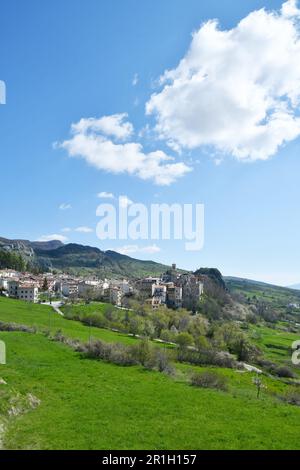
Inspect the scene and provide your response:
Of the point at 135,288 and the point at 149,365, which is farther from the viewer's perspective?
the point at 135,288

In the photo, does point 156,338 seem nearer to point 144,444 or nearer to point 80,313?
point 80,313

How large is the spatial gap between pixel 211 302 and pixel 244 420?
11986cm

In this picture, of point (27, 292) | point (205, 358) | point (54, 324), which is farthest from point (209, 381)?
point (27, 292)

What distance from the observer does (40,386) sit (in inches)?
1089

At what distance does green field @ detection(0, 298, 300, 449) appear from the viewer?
19.4 m

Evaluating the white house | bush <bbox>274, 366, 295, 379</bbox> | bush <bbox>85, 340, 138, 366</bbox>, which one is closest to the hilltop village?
the white house

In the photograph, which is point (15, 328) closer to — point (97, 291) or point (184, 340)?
point (184, 340)

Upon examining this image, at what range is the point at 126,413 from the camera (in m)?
23.8

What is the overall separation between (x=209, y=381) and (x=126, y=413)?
1378 cm

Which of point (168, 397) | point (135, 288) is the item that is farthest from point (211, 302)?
point (168, 397)

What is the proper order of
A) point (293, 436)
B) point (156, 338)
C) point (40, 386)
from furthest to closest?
1. point (156, 338)
2. point (40, 386)
3. point (293, 436)

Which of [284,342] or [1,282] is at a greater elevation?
[1,282]
